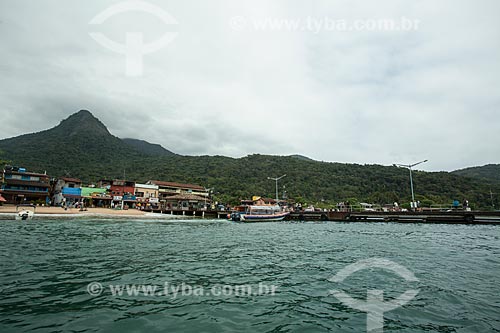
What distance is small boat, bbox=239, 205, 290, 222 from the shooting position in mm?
45594

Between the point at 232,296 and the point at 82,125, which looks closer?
the point at 232,296

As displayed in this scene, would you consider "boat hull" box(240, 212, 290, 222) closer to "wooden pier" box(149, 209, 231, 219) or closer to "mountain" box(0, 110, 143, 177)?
"wooden pier" box(149, 209, 231, 219)

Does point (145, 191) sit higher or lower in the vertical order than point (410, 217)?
higher

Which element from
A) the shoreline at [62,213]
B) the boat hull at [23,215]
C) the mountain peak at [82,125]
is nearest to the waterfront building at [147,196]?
the shoreline at [62,213]

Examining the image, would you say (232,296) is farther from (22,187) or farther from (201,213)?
(22,187)

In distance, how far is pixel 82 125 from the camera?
13075cm

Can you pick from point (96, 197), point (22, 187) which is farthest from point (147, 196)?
point (22, 187)

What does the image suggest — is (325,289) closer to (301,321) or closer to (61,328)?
(301,321)

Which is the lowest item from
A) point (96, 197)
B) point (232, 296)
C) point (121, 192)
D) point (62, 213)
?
point (232, 296)

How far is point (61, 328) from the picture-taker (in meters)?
4.64

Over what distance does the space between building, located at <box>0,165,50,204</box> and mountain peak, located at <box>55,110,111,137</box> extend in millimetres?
73089

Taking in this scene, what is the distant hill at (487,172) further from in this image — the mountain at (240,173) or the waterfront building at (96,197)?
the waterfront building at (96,197)

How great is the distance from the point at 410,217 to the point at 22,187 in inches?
2784

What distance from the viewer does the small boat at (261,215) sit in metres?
45.6
